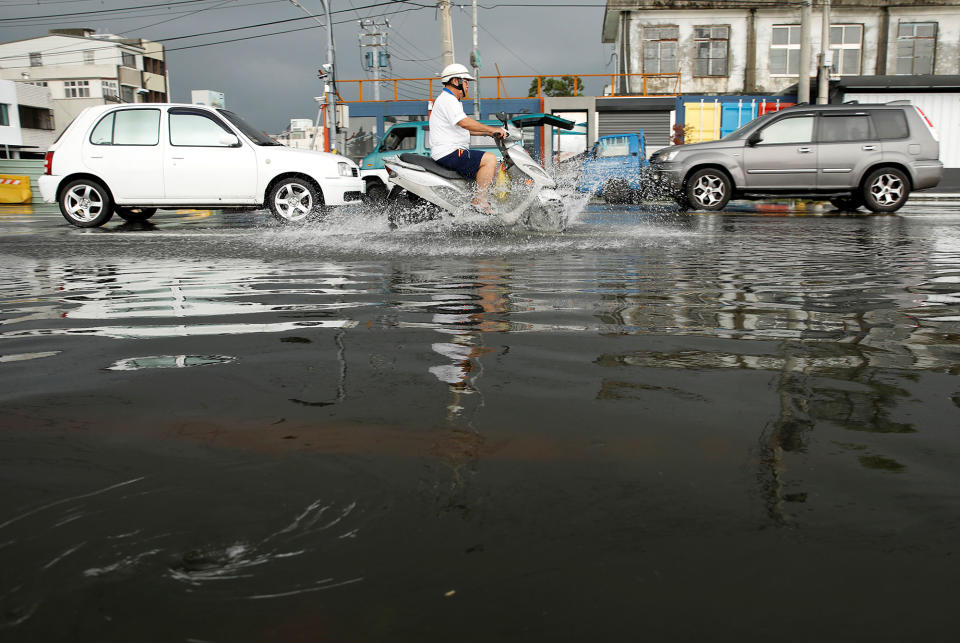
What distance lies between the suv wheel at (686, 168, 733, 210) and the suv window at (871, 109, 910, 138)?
2.41 meters

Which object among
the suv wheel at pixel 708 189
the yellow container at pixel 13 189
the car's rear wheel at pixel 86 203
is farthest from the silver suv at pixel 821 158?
the yellow container at pixel 13 189

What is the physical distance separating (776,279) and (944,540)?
3.74 metres

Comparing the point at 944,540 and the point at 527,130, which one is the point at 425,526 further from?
the point at 527,130

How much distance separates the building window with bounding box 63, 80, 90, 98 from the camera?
6106cm

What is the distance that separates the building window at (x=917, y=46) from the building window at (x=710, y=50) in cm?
673

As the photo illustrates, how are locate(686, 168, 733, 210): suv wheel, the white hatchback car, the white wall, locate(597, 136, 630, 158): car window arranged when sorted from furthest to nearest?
the white wall → locate(597, 136, 630, 158): car window → locate(686, 168, 733, 210): suv wheel → the white hatchback car

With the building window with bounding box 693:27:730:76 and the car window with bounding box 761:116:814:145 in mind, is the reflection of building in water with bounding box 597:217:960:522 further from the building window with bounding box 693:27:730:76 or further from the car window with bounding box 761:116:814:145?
the building window with bounding box 693:27:730:76

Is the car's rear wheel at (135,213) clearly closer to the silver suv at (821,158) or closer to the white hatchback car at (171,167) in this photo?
the white hatchback car at (171,167)

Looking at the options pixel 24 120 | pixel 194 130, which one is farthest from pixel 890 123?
pixel 24 120

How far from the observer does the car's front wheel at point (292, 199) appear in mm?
10609

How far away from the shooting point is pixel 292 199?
10641 mm

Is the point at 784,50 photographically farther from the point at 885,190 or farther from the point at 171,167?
the point at 171,167

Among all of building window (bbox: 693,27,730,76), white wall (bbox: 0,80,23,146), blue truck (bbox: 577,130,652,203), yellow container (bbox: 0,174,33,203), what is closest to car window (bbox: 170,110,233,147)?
blue truck (bbox: 577,130,652,203)

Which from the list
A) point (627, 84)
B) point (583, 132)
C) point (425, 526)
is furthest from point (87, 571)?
point (627, 84)
